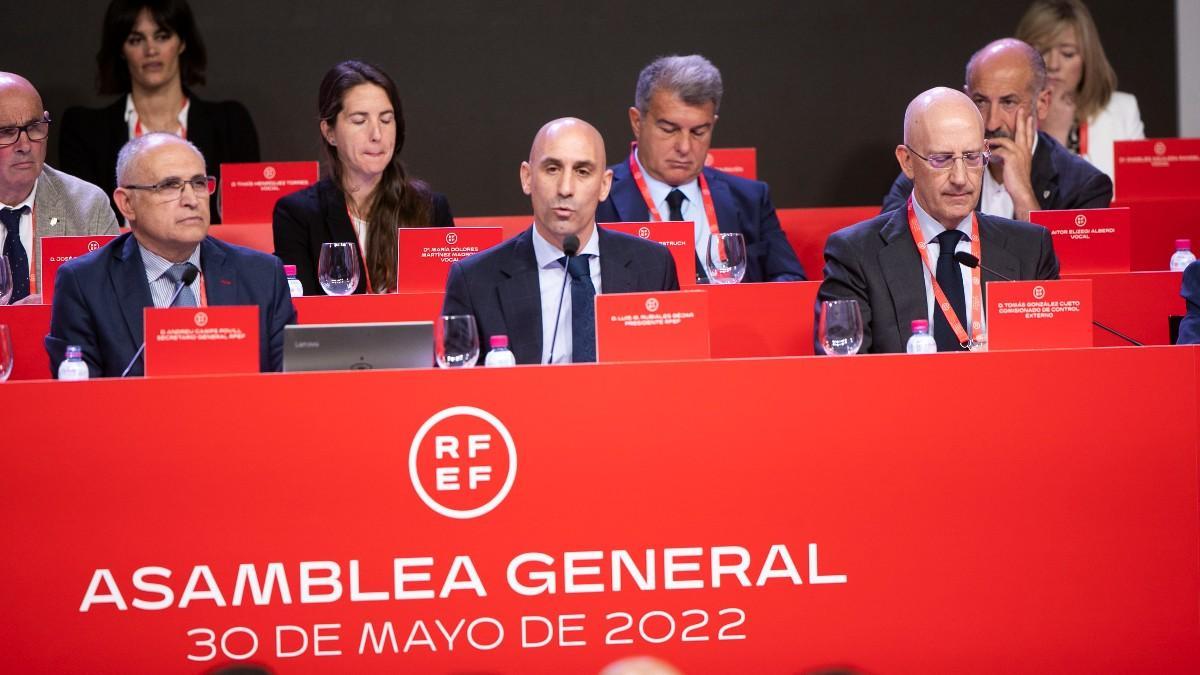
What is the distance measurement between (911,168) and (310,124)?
3.24 m

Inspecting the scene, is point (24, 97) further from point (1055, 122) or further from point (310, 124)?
point (1055, 122)

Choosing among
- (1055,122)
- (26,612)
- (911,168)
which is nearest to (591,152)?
(911,168)

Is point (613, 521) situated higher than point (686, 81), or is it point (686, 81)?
point (686, 81)

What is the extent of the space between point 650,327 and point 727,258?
4.61ft

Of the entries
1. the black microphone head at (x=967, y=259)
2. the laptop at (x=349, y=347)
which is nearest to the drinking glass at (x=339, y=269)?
the laptop at (x=349, y=347)

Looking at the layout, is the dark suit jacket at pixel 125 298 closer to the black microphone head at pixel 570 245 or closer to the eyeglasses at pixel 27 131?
the black microphone head at pixel 570 245

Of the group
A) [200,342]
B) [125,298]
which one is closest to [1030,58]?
[125,298]

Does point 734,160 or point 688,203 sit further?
point 734,160

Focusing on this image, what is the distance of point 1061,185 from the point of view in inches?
171

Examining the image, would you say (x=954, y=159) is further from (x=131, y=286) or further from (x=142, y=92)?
(x=142, y=92)

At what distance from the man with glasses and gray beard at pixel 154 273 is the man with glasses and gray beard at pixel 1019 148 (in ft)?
6.47

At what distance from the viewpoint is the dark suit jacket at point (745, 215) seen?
4.34m

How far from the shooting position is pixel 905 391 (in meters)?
2.44

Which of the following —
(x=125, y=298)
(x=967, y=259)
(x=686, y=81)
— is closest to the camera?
(x=967, y=259)
